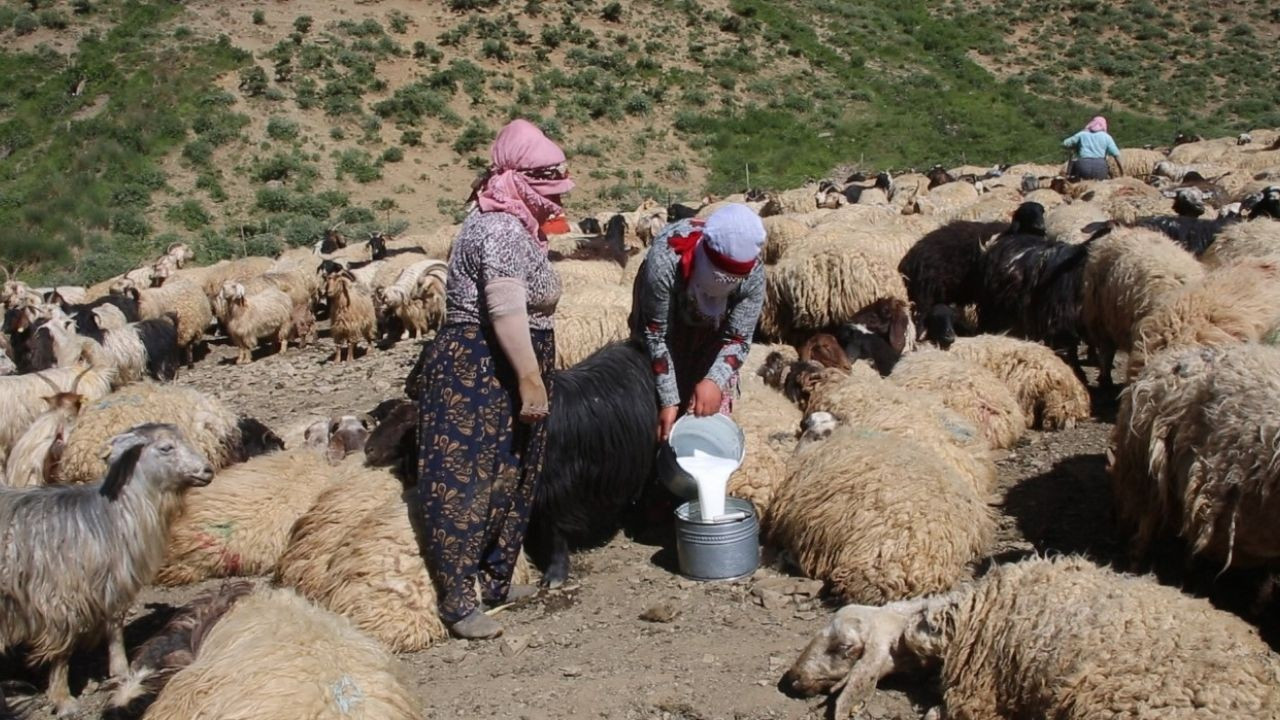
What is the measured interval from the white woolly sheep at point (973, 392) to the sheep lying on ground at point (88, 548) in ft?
14.6

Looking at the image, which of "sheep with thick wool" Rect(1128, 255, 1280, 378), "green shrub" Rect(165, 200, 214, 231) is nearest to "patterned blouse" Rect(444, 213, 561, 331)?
"sheep with thick wool" Rect(1128, 255, 1280, 378)

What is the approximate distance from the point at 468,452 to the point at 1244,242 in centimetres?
591

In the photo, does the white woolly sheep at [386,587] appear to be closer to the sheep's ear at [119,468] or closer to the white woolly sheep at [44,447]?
the sheep's ear at [119,468]

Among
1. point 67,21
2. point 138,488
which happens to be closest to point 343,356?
point 138,488

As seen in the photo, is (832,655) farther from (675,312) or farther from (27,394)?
(27,394)

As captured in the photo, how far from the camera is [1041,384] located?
6.87m

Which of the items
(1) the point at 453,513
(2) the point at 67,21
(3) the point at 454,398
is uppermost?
(2) the point at 67,21

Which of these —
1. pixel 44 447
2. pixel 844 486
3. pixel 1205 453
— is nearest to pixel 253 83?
pixel 44 447

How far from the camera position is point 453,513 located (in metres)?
4.38

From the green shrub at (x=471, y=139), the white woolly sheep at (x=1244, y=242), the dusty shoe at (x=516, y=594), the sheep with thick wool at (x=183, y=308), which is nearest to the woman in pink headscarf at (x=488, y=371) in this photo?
the dusty shoe at (x=516, y=594)

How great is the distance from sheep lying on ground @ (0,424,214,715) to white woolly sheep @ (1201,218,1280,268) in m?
6.67

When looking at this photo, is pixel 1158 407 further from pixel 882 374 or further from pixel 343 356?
pixel 343 356

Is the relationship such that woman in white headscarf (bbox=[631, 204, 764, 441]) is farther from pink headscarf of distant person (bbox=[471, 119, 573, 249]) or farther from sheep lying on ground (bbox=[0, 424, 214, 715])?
sheep lying on ground (bbox=[0, 424, 214, 715])

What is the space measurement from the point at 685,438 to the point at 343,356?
26.8 ft
